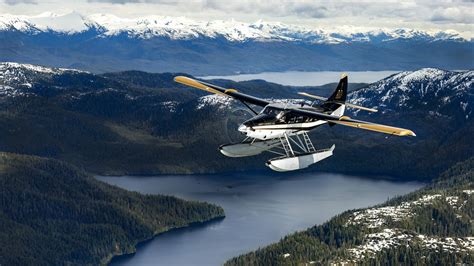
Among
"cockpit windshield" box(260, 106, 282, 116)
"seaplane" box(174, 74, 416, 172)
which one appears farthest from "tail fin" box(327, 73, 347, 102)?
"cockpit windshield" box(260, 106, 282, 116)

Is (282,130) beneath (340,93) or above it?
beneath

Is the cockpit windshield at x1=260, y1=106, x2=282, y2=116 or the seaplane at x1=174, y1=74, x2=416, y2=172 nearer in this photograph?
the seaplane at x1=174, y1=74, x2=416, y2=172

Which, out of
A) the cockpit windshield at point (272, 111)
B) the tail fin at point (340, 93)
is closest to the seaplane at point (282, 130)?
the cockpit windshield at point (272, 111)

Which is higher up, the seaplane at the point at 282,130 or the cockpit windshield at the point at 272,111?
the cockpit windshield at the point at 272,111

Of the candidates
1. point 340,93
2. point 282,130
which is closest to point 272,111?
point 282,130

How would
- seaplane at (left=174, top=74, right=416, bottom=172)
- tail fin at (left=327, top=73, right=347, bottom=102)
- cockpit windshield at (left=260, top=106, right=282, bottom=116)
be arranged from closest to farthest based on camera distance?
seaplane at (left=174, top=74, right=416, bottom=172) → cockpit windshield at (left=260, top=106, right=282, bottom=116) → tail fin at (left=327, top=73, right=347, bottom=102)

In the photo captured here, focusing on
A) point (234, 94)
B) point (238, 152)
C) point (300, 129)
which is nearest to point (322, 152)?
point (300, 129)

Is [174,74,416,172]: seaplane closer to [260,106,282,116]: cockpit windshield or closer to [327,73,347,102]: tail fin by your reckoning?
[260,106,282,116]: cockpit windshield

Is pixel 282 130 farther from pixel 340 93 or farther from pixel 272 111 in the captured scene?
pixel 340 93

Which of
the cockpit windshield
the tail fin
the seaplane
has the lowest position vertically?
the seaplane

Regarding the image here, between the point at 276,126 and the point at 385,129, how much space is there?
18603mm

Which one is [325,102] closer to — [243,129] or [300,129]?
[300,129]

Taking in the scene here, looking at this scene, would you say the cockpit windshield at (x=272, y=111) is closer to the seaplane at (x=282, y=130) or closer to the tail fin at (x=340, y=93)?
the seaplane at (x=282, y=130)

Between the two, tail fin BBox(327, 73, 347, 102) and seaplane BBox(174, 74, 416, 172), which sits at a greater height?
tail fin BBox(327, 73, 347, 102)
